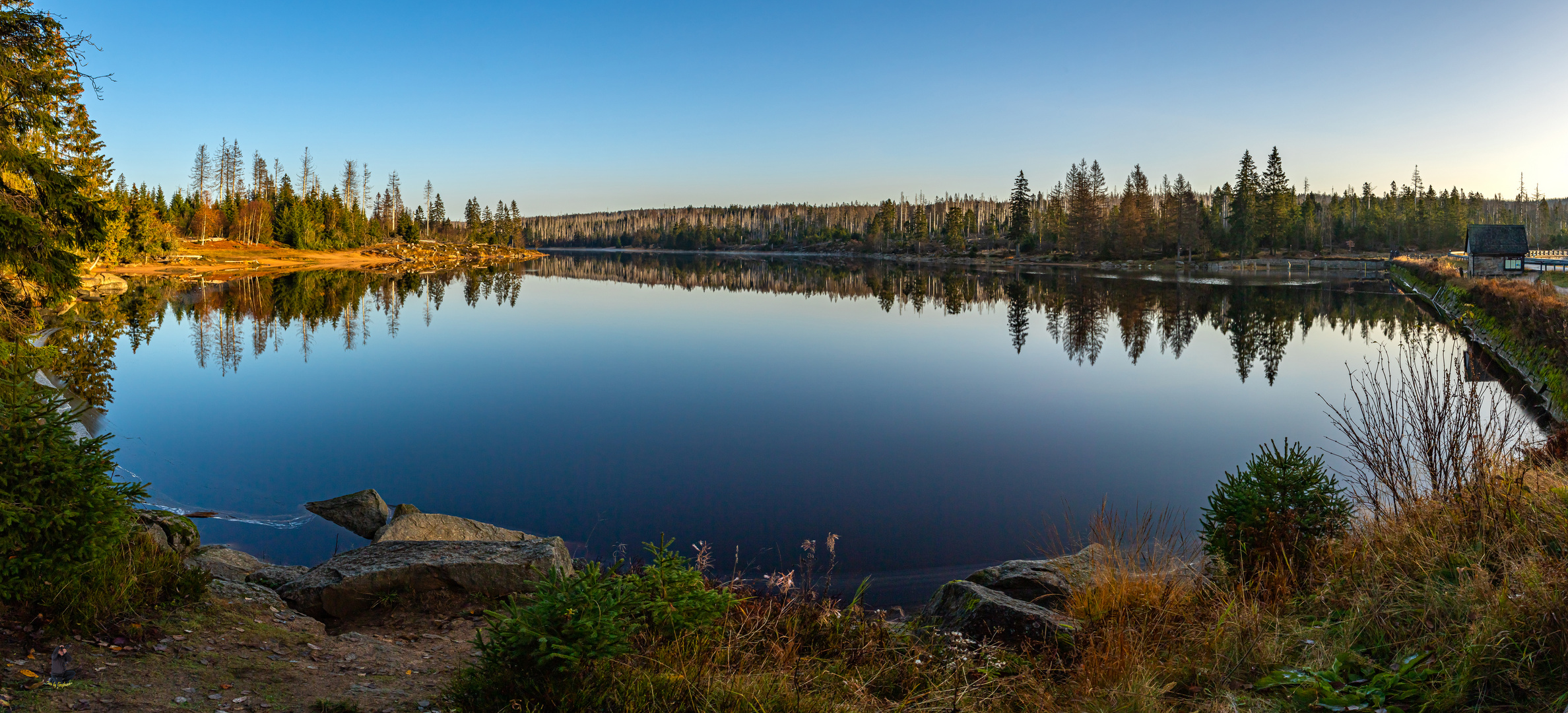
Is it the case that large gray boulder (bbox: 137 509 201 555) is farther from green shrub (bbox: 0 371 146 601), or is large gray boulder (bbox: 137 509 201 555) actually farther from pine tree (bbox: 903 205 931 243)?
pine tree (bbox: 903 205 931 243)

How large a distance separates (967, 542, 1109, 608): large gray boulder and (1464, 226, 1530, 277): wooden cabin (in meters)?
46.6

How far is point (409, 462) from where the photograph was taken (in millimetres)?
12500

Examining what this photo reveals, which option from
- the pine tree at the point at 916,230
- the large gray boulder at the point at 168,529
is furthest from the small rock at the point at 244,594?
the pine tree at the point at 916,230

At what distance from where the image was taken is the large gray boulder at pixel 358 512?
9531 mm

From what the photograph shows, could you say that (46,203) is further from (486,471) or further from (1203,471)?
(1203,471)

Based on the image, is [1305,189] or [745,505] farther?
[1305,189]

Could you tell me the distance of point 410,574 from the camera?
21.2 feet

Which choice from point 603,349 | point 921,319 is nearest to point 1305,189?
point 921,319

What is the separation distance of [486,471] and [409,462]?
4.70 ft

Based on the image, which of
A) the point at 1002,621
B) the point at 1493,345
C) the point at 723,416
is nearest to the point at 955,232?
the point at 1493,345

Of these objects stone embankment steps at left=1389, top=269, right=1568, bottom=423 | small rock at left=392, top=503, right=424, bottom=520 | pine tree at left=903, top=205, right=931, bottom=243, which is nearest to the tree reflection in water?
stone embankment steps at left=1389, top=269, right=1568, bottom=423

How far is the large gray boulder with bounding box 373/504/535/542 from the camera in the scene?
8469 millimetres

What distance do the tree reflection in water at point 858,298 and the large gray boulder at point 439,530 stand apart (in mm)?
11672

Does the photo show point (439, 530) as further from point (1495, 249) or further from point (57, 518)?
point (1495, 249)
